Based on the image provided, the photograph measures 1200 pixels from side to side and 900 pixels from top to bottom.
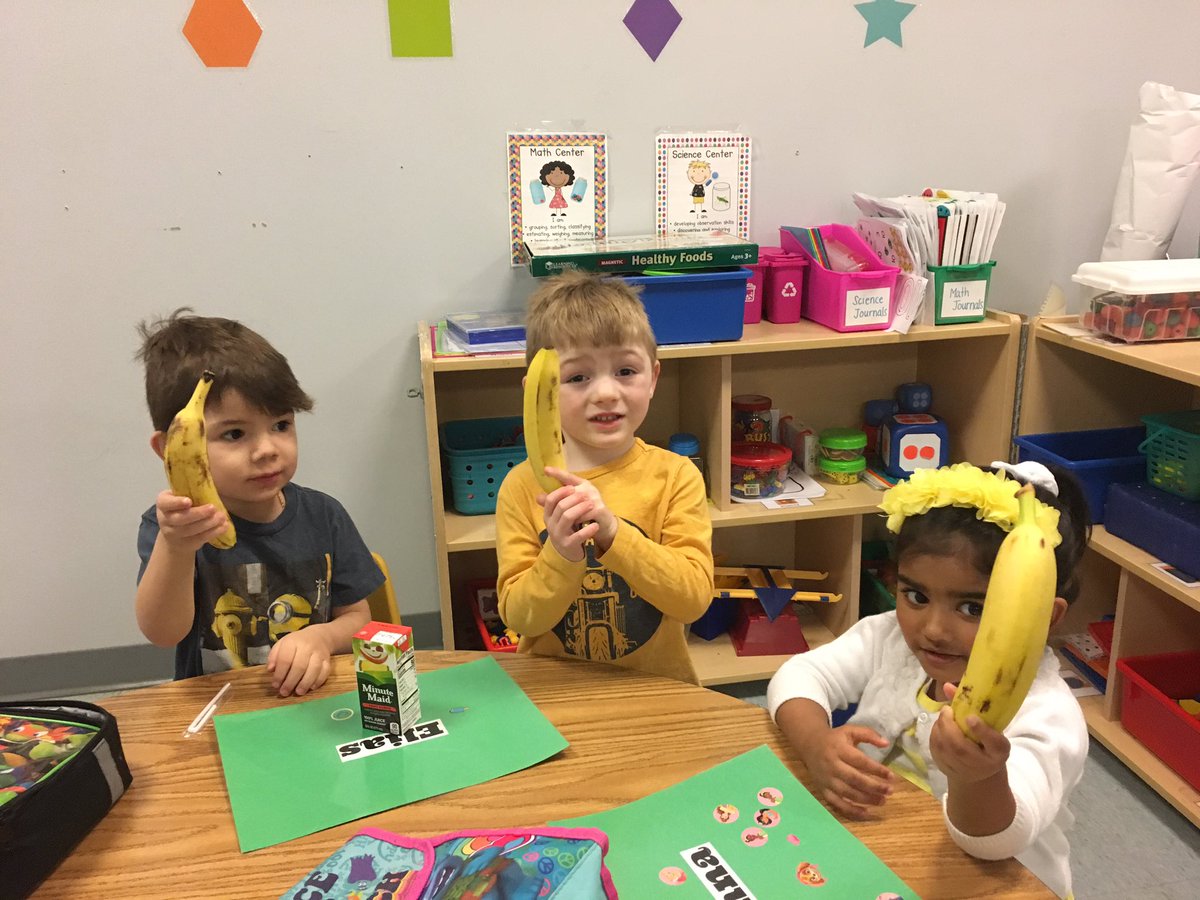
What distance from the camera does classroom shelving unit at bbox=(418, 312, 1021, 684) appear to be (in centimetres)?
224

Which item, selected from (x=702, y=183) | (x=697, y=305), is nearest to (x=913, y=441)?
(x=697, y=305)

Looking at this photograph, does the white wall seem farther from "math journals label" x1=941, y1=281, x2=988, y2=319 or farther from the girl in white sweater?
the girl in white sweater

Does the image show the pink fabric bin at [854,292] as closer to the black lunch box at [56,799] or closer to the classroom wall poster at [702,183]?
the classroom wall poster at [702,183]

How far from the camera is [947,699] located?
0.90m

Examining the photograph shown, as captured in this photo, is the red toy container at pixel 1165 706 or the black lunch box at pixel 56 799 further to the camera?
the red toy container at pixel 1165 706

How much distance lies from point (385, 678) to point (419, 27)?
178 cm

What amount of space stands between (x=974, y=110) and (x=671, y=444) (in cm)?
130

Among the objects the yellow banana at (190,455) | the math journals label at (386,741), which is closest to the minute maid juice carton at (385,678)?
the math journals label at (386,741)

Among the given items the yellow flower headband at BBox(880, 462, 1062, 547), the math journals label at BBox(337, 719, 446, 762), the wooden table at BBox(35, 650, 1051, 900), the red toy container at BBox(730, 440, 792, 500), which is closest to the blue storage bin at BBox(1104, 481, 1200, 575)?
the red toy container at BBox(730, 440, 792, 500)

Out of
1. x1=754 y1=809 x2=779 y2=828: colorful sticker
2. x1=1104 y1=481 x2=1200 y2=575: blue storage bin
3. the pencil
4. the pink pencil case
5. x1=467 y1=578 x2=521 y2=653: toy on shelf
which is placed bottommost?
x1=467 y1=578 x2=521 y2=653: toy on shelf

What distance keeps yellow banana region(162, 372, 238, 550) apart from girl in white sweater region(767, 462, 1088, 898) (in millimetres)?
749

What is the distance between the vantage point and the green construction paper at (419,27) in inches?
87.2

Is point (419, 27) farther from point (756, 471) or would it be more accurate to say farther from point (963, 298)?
point (963, 298)

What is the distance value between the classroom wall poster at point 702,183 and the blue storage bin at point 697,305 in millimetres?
307
